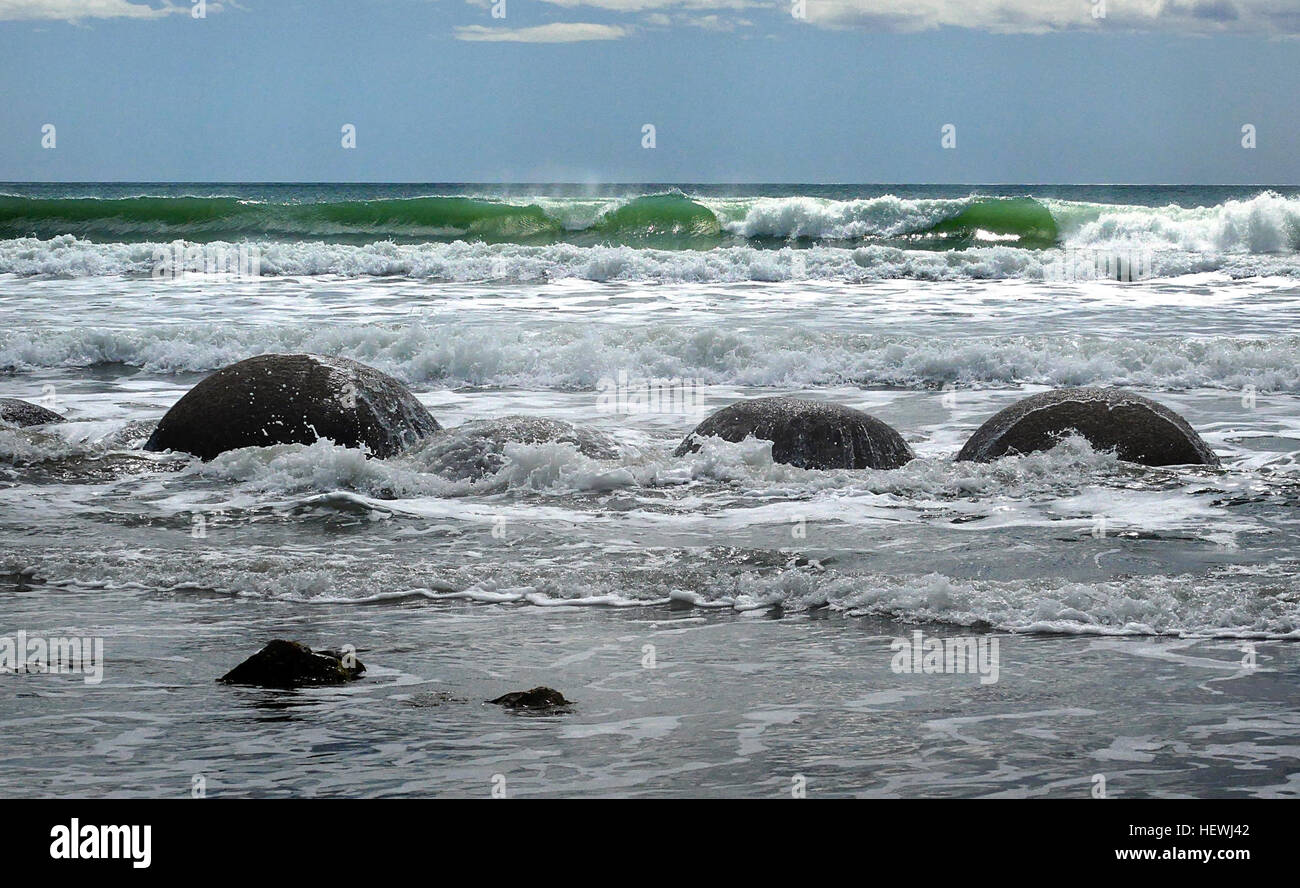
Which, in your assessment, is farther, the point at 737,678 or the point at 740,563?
the point at 740,563

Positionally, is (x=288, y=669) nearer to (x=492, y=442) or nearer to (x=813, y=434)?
(x=492, y=442)

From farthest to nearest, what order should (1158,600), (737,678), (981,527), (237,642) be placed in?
(981,527) → (1158,600) → (237,642) → (737,678)

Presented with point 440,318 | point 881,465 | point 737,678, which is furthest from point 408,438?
point 440,318

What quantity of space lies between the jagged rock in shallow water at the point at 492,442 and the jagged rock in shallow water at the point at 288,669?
3.52 meters

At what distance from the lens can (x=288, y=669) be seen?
14.4 ft

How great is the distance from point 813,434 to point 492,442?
76.9 inches

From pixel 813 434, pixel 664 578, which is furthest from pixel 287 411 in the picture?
pixel 664 578

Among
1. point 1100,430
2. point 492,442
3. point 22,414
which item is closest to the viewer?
point 1100,430

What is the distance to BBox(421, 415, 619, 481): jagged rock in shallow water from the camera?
8.08m

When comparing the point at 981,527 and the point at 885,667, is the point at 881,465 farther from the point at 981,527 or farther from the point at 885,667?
the point at 885,667

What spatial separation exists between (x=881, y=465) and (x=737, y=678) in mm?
4014

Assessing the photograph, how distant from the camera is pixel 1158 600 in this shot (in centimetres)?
532

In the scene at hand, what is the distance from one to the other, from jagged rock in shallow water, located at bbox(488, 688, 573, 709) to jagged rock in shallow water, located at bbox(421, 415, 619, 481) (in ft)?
12.5

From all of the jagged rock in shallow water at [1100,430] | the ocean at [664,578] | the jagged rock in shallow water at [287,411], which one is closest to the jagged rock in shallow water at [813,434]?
the ocean at [664,578]
